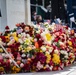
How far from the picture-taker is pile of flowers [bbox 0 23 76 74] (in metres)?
7.28

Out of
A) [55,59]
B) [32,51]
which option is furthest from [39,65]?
[55,59]

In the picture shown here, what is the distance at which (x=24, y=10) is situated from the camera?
444 inches

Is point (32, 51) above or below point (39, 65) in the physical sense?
above

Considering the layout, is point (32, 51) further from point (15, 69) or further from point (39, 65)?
point (15, 69)

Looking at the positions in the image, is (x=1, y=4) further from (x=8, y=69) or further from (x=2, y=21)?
(x=8, y=69)

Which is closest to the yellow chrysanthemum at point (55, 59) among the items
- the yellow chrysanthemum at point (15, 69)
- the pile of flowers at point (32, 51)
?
the pile of flowers at point (32, 51)

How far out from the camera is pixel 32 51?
24.3ft

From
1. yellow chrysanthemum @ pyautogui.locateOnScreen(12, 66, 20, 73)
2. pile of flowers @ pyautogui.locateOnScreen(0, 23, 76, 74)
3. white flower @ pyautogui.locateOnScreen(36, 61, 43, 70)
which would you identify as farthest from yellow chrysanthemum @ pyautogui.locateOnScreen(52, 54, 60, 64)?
yellow chrysanthemum @ pyautogui.locateOnScreen(12, 66, 20, 73)

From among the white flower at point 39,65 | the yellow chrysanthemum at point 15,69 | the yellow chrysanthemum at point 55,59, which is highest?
the yellow chrysanthemum at point 55,59

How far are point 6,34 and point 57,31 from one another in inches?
56.1

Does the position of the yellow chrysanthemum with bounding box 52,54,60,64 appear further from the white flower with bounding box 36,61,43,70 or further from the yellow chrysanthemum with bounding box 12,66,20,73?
the yellow chrysanthemum with bounding box 12,66,20,73

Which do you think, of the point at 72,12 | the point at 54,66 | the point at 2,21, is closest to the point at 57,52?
the point at 54,66

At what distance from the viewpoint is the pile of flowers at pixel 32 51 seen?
7.28 metres

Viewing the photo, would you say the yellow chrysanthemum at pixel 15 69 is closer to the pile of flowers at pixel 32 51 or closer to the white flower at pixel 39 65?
the pile of flowers at pixel 32 51
